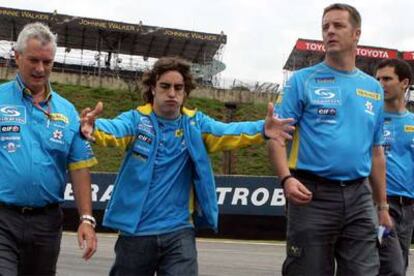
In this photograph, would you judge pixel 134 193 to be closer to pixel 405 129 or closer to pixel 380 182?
pixel 380 182

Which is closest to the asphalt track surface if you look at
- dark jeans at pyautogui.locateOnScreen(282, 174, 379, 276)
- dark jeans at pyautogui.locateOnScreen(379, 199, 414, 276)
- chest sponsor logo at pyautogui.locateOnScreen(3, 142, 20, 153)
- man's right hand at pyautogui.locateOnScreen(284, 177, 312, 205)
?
dark jeans at pyautogui.locateOnScreen(379, 199, 414, 276)

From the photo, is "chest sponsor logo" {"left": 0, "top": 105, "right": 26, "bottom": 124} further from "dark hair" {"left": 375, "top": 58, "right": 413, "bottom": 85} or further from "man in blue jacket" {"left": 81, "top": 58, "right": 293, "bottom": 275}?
"dark hair" {"left": 375, "top": 58, "right": 413, "bottom": 85}

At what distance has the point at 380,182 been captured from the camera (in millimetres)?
4711

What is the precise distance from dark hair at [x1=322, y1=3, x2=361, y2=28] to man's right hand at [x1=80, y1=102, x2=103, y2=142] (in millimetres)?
1628

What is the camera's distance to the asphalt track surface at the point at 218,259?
30.8 ft

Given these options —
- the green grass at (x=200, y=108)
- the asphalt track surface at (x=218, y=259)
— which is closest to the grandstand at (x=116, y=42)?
the green grass at (x=200, y=108)

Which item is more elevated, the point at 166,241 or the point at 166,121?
the point at 166,121

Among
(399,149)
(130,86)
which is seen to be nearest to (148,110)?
(399,149)

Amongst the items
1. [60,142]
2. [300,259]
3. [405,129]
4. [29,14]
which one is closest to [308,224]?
[300,259]

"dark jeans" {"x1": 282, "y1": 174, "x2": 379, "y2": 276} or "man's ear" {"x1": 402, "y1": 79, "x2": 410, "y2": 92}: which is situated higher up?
"man's ear" {"x1": 402, "y1": 79, "x2": 410, "y2": 92}

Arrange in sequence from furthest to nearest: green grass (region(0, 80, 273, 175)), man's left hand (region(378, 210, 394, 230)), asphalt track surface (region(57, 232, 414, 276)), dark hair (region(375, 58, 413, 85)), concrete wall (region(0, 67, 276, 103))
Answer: concrete wall (region(0, 67, 276, 103)), green grass (region(0, 80, 273, 175)), asphalt track surface (region(57, 232, 414, 276)), dark hair (region(375, 58, 413, 85)), man's left hand (region(378, 210, 394, 230))

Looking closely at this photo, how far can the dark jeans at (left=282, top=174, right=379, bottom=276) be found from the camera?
417 cm

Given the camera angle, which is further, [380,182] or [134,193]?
[380,182]

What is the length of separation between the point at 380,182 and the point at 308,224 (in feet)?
2.67
